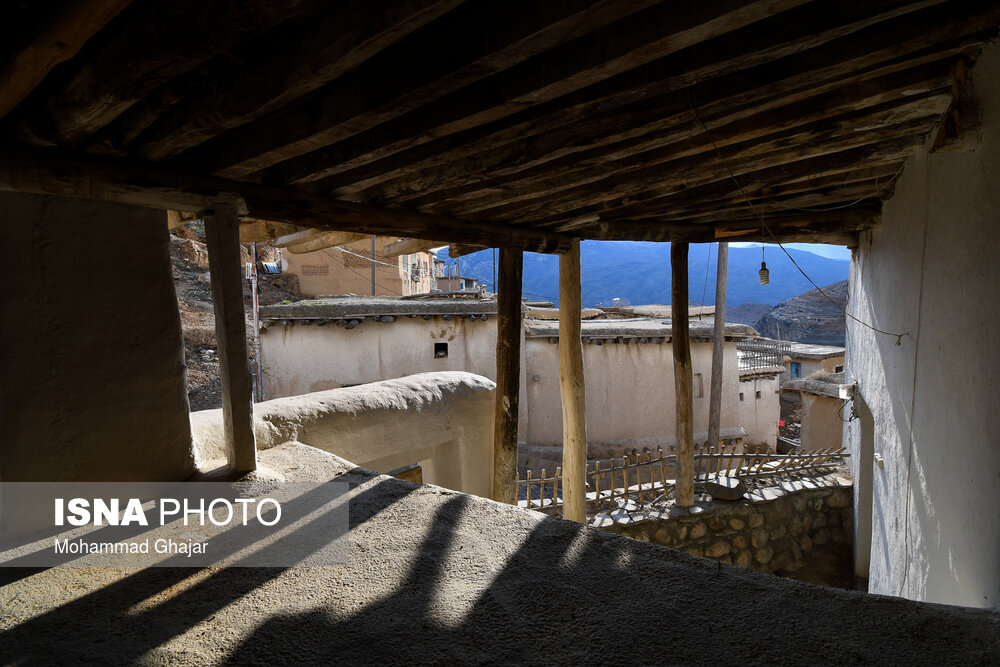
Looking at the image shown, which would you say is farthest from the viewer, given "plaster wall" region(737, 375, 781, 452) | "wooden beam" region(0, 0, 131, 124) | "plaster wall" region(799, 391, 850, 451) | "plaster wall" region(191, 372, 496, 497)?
"plaster wall" region(799, 391, 850, 451)

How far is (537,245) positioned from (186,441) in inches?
129

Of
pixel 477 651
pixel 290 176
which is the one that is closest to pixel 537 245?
pixel 290 176

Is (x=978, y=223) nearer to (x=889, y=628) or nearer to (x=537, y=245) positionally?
(x=889, y=628)

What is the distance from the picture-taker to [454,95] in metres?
2.29

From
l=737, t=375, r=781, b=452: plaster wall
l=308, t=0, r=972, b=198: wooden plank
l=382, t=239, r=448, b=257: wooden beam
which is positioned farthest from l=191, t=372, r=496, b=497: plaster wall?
l=737, t=375, r=781, b=452: plaster wall

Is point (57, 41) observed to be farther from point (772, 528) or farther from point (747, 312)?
point (747, 312)

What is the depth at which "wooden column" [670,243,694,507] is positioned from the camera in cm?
640

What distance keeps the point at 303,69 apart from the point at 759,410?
48.4 ft

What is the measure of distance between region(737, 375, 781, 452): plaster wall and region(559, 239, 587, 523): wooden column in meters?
8.89

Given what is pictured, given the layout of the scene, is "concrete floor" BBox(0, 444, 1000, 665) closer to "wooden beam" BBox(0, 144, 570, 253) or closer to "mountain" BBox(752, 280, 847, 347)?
"wooden beam" BBox(0, 144, 570, 253)

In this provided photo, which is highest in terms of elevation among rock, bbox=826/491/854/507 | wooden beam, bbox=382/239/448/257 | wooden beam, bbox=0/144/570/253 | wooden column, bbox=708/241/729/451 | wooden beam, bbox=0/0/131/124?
wooden beam, bbox=0/0/131/124

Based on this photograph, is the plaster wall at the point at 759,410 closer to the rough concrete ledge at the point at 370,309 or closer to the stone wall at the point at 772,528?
the stone wall at the point at 772,528

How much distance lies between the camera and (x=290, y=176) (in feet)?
10.4

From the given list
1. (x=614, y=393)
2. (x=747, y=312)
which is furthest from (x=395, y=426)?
(x=747, y=312)
